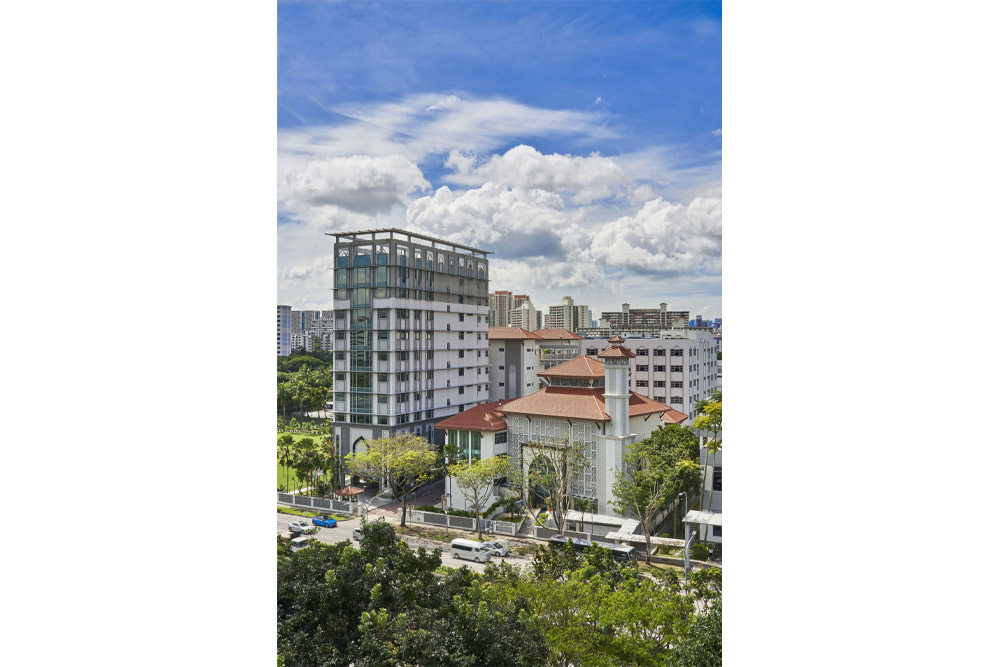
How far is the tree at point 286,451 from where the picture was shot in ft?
15.1

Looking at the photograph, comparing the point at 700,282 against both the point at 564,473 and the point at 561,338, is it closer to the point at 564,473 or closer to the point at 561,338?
the point at 561,338

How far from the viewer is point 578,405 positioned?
164 inches

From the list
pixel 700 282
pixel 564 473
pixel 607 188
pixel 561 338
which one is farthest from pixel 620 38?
pixel 564 473

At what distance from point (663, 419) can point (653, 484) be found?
39 cm

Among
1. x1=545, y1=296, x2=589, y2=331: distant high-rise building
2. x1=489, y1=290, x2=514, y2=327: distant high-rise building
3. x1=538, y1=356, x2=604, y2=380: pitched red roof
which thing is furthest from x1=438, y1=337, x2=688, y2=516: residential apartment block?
x1=489, y1=290, x2=514, y2=327: distant high-rise building

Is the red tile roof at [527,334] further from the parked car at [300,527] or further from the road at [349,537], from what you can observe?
the parked car at [300,527]

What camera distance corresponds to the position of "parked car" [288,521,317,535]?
15.2ft

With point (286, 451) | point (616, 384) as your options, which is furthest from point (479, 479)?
point (286, 451)

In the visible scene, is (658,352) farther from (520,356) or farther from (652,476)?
(520,356)

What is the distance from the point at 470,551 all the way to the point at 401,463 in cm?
74

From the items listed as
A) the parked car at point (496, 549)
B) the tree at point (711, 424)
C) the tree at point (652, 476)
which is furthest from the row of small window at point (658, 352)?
the parked car at point (496, 549)

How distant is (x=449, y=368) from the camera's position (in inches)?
178

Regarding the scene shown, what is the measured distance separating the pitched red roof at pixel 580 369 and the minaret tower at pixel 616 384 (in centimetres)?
4

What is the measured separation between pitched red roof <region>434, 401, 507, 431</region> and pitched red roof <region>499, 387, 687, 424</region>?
0.40 ft
